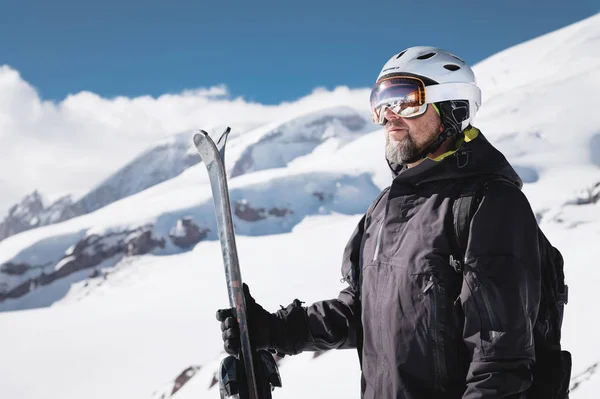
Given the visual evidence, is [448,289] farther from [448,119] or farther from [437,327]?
[448,119]

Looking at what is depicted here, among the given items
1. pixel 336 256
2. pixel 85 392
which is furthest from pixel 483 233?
pixel 336 256

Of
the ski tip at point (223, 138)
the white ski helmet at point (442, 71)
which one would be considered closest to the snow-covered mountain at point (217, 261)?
the white ski helmet at point (442, 71)

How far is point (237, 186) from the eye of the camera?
7275 cm

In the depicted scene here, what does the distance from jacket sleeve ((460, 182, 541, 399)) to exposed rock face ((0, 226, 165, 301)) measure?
61.7 meters

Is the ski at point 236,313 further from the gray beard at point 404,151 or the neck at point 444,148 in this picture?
the neck at point 444,148

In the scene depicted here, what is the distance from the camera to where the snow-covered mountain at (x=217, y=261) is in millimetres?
17016

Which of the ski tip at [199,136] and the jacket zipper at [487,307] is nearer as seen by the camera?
the jacket zipper at [487,307]

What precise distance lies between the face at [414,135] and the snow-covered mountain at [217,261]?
4713 mm

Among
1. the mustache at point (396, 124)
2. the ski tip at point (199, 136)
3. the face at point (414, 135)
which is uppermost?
the ski tip at point (199, 136)

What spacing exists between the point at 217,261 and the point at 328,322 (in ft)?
153

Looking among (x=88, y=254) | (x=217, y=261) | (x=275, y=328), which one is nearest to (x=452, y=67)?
(x=275, y=328)

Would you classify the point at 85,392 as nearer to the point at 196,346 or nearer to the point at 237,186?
the point at 196,346

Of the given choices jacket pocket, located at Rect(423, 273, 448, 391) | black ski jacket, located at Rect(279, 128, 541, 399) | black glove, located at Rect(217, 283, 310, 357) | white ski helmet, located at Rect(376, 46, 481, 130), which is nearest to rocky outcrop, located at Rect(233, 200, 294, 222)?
black glove, located at Rect(217, 283, 310, 357)

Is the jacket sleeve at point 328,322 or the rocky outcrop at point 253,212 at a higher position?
the rocky outcrop at point 253,212
